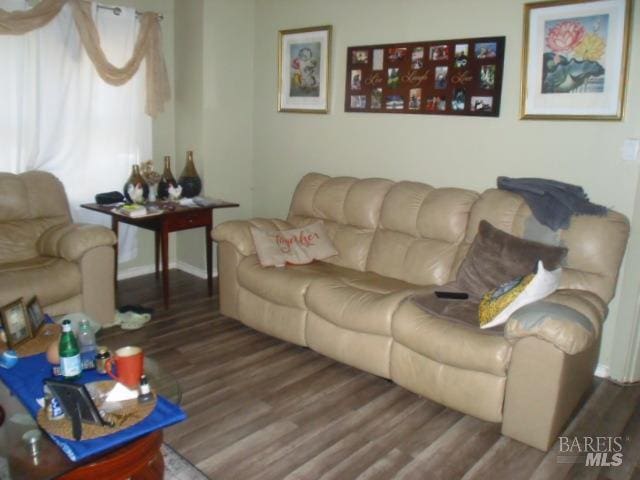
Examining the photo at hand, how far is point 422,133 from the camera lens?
3.62 meters

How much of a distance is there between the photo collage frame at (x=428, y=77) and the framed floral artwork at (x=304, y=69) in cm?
24

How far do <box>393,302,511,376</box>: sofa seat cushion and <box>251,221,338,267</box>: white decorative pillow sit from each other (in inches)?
38.3

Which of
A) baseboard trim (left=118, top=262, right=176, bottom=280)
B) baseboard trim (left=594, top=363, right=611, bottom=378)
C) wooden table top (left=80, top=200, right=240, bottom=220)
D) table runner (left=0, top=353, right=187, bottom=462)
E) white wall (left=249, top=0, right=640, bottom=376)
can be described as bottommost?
baseboard trim (left=594, top=363, right=611, bottom=378)

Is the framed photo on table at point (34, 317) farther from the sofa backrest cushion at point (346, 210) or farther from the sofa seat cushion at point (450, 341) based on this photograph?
the sofa backrest cushion at point (346, 210)

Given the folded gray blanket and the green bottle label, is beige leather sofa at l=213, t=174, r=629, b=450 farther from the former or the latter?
the green bottle label

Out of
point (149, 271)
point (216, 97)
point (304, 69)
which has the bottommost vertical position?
point (149, 271)

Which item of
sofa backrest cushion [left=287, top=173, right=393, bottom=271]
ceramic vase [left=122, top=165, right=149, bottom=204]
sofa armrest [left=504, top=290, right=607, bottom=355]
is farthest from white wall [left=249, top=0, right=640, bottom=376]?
ceramic vase [left=122, top=165, right=149, bottom=204]

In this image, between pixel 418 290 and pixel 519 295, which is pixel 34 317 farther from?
pixel 519 295

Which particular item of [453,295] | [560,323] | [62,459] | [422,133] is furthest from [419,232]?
[62,459]

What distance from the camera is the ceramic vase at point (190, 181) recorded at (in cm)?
427

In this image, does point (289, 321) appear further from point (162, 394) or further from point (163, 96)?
point (163, 96)

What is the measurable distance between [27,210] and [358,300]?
90.4 inches

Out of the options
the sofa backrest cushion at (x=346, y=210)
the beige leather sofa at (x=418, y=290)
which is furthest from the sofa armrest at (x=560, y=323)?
the sofa backrest cushion at (x=346, y=210)

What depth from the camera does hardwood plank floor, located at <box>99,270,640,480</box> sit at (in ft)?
7.32
